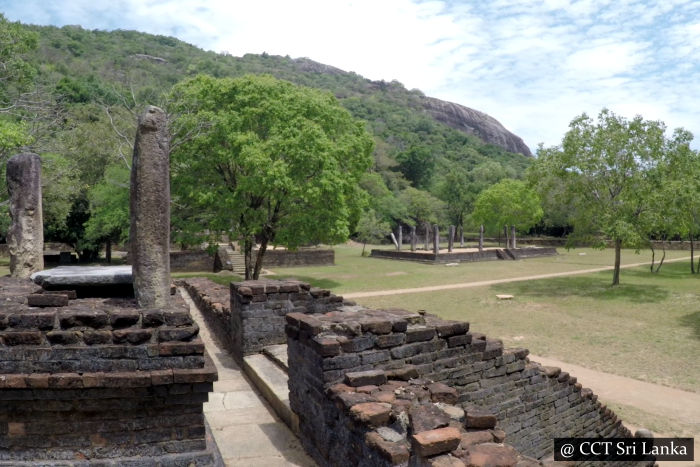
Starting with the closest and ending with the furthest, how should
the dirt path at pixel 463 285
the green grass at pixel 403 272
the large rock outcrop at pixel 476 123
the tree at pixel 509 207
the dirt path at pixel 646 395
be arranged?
the dirt path at pixel 646 395 < the dirt path at pixel 463 285 < the green grass at pixel 403 272 < the tree at pixel 509 207 < the large rock outcrop at pixel 476 123

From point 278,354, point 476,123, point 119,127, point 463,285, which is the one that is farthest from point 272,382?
point 476,123

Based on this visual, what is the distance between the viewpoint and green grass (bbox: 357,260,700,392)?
10.0m

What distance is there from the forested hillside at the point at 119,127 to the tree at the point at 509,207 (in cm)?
691

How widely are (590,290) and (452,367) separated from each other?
56.3 ft

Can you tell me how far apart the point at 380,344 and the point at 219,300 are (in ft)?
22.8

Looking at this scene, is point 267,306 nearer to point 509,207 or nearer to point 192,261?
point 192,261

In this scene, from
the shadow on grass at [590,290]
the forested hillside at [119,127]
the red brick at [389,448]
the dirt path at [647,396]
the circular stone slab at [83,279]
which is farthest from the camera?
the forested hillside at [119,127]

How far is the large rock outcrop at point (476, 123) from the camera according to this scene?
13912cm

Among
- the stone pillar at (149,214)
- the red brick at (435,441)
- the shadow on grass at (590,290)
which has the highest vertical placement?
the stone pillar at (149,214)

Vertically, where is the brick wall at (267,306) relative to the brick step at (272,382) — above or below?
above

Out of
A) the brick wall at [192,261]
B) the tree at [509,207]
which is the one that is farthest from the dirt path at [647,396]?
A: the tree at [509,207]

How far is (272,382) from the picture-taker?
20.3 ft

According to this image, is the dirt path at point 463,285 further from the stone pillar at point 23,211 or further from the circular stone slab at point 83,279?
the circular stone slab at point 83,279

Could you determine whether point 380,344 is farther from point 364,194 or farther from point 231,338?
point 364,194
